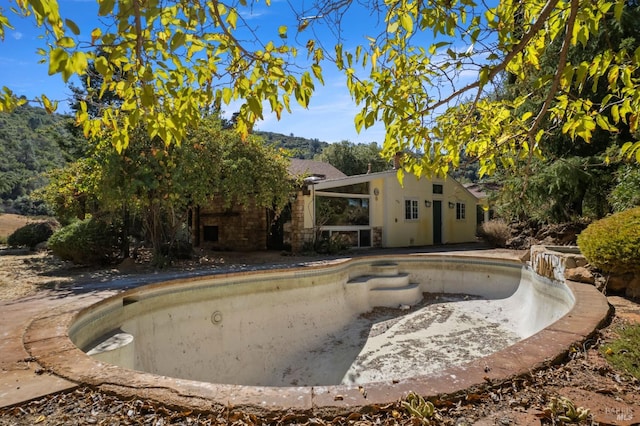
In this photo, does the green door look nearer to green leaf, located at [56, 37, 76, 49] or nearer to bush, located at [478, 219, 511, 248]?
bush, located at [478, 219, 511, 248]

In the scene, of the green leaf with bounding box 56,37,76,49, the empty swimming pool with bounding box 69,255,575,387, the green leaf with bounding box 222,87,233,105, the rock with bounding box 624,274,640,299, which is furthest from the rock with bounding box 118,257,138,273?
the rock with bounding box 624,274,640,299

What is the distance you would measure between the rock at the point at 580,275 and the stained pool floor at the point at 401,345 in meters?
1.69

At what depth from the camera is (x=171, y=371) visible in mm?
5762

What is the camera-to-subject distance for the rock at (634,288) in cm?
534

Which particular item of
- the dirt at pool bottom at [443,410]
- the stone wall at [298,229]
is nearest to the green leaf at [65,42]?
the dirt at pool bottom at [443,410]

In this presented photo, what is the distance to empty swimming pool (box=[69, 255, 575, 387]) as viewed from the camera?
19.1 feet

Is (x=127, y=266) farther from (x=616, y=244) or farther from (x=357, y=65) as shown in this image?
(x=616, y=244)

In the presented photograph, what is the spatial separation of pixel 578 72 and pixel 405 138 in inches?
65.0

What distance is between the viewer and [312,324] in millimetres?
8336

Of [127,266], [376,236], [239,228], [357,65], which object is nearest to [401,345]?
[357,65]

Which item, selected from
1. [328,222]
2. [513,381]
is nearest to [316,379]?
[513,381]

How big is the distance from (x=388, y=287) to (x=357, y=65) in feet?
26.1

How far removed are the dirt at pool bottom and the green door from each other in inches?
715

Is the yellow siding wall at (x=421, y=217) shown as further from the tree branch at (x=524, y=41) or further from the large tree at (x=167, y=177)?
the tree branch at (x=524, y=41)
